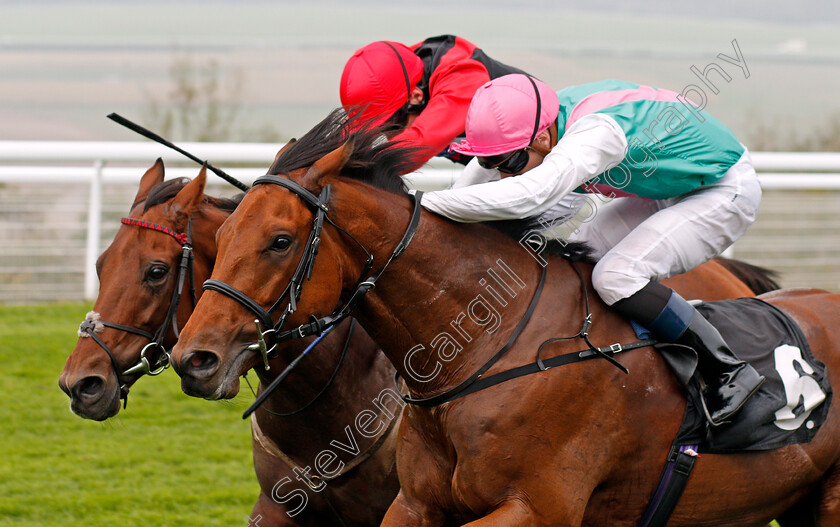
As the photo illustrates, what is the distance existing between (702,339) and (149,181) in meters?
1.95

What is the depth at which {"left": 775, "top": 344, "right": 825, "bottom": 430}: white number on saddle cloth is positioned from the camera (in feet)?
9.54

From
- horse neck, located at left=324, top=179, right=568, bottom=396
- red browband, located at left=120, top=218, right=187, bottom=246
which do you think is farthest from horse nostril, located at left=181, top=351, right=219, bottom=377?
red browband, located at left=120, top=218, right=187, bottom=246

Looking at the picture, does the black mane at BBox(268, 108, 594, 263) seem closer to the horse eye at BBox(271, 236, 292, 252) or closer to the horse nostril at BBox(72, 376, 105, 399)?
the horse eye at BBox(271, 236, 292, 252)

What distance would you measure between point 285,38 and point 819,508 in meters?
17.1

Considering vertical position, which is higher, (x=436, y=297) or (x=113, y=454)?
(x=436, y=297)

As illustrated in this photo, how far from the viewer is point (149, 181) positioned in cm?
350

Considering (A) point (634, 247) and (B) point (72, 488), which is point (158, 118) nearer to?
(B) point (72, 488)

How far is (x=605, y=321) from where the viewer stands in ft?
9.18

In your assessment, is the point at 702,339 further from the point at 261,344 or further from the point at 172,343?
the point at 172,343

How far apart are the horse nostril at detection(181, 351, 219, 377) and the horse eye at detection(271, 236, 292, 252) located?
29 centimetres

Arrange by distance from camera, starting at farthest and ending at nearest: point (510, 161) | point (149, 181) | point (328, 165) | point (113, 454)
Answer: point (113, 454), point (149, 181), point (510, 161), point (328, 165)

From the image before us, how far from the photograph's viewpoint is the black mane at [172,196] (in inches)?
131

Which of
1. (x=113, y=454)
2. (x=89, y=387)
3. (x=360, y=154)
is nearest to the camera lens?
(x=360, y=154)

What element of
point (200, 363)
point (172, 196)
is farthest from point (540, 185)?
point (172, 196)
